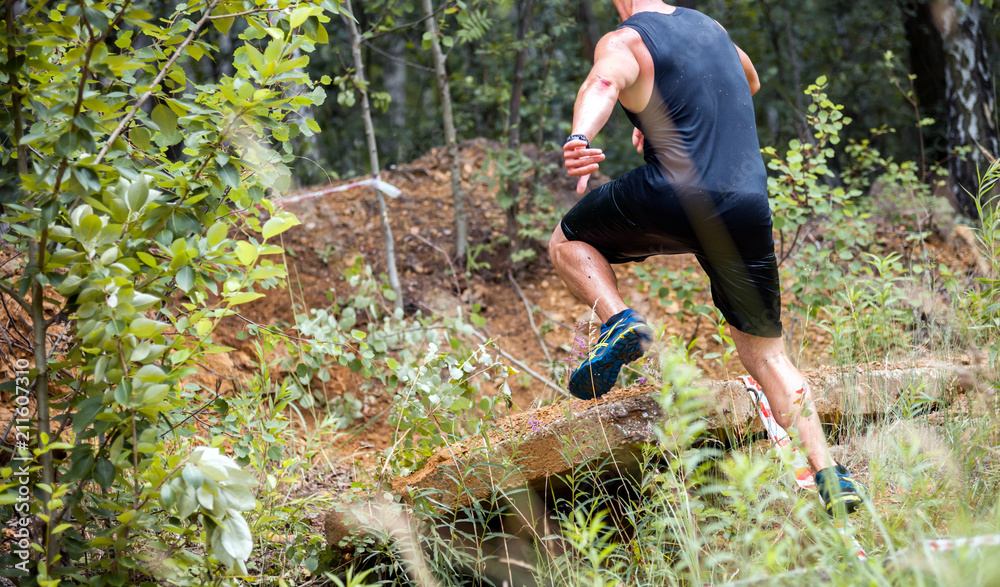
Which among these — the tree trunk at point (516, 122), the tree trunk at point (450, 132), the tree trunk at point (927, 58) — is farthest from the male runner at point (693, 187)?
the tree trunk at point (927, 58)

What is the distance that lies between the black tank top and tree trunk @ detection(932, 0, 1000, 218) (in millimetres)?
4496

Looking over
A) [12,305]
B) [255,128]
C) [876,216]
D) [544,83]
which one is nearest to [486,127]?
[544,83]

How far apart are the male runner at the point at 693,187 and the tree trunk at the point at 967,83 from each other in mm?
4485

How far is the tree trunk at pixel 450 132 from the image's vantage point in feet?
15.2

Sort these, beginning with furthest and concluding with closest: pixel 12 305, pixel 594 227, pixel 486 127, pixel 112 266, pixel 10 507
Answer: pixel 486 127 < pixel 12 305 < pixel 594 227 < pixel 10 507 < pixel 112 266

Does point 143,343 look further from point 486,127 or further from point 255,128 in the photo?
point 486,127

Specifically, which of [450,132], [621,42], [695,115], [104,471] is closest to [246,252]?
[104,471]

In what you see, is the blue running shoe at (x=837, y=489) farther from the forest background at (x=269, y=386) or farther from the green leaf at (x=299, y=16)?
the green leaf at (x=299, y=16)

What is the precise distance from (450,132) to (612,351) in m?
3.17

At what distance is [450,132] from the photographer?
5.03 m

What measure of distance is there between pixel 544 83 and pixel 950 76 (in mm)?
3742

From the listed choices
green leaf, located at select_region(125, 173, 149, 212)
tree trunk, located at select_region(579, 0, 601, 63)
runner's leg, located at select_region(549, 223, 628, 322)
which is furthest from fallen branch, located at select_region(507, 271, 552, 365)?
tree trunk, located at select_region(579, 0, 601, 63)

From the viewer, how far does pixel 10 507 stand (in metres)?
1.90

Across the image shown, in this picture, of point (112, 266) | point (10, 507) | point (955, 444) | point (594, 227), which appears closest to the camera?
point (112, 266)
